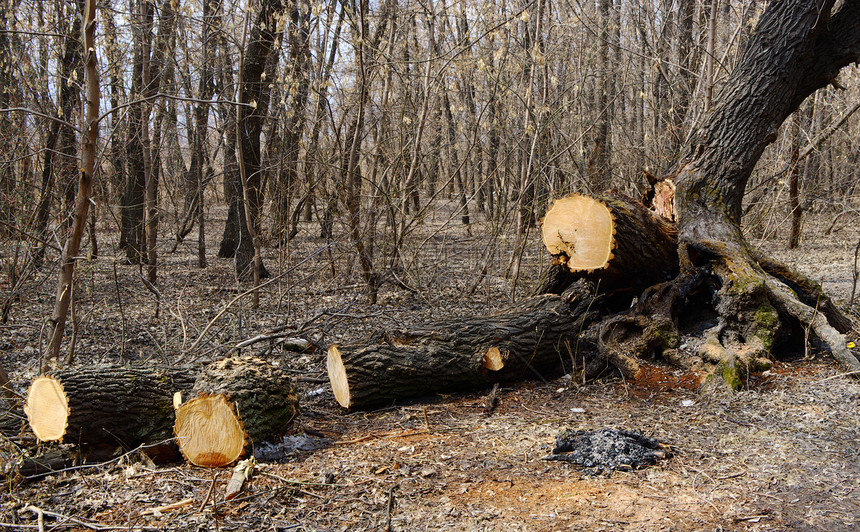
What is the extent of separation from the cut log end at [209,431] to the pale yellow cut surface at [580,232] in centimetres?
297

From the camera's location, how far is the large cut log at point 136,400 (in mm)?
3736

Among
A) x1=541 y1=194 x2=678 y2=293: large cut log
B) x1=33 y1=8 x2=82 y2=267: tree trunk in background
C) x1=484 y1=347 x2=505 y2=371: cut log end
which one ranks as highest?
x1=33 y1=8 x2=82 y2=267: tree trunk in background

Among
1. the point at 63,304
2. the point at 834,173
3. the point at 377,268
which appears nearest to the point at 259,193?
the point at 377,268

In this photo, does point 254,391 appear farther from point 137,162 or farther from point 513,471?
point 137,162

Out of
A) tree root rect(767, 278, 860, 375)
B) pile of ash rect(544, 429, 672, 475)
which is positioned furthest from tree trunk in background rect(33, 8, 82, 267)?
tree root rect(767, 278, 860, 375)

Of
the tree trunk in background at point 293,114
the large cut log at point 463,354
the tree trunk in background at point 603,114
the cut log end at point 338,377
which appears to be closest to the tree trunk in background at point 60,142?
the tree trunk in background at point 293,114

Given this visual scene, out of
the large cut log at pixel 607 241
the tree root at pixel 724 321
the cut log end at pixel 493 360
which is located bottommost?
the cut log end at pixel 493 360

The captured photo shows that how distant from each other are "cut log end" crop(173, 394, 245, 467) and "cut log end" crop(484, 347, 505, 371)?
1.99m

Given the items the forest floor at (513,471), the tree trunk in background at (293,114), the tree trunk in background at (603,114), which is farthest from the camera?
the tree trunk in background at (603,114)

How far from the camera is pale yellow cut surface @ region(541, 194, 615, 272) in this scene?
5.27m

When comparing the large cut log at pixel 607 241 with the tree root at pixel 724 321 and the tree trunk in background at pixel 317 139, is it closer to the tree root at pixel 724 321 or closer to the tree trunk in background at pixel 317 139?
the tree root at pixel 724 321

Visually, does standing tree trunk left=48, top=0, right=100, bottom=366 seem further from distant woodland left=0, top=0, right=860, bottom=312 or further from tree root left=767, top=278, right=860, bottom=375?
tree root left=767, top=278, right=860, bottom=375

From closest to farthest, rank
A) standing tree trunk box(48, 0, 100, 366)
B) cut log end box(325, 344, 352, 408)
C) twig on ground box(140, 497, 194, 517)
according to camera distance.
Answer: twig on ground box(140, 497, 194, 517)
standing tree trunk box(48, 0, 100, 366)
cut log end box(325, 344, 352, 408)

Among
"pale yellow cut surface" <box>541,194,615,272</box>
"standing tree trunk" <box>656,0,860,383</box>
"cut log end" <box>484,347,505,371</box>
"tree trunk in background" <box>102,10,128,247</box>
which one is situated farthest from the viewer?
"tree trunk in background" <box>102,10,128,247</box>
